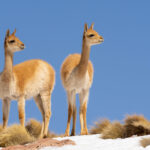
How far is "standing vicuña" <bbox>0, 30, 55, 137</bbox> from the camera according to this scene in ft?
33.9

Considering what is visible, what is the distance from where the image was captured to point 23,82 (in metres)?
10.5

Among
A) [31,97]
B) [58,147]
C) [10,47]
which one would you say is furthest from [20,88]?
[58,147]

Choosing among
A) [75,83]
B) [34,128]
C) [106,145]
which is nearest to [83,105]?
[75,83]

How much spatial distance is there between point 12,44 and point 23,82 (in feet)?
3.42

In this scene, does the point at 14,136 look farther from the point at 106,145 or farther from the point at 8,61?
the point at 106,145

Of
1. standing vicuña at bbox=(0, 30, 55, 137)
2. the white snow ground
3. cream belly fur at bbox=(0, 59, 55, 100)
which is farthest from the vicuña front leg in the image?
the white snow ground

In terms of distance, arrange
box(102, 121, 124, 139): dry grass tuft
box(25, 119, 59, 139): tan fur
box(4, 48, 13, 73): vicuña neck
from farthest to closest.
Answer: box(25, 119, 59, 139): tan fur
box(4, 48, 13, 73): vicuña neck
box(102, 121, 124, 139): dry grass tuft

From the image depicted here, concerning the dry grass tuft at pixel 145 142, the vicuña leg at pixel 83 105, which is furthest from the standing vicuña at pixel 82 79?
the dry grass tuft at pixel 145 142

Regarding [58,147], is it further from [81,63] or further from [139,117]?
[81,63]

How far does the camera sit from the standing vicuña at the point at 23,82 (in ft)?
33.9

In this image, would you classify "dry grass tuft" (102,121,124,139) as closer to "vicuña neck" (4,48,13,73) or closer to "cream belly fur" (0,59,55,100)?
"cream belly fur" (0,59,55,100)

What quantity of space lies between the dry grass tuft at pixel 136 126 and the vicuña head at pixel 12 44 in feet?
10.9

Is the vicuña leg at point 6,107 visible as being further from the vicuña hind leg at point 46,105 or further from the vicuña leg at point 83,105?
the vicuña leg at point 83,105

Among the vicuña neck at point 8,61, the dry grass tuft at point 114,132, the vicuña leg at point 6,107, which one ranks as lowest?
the dry grass tuft at point 114,132
